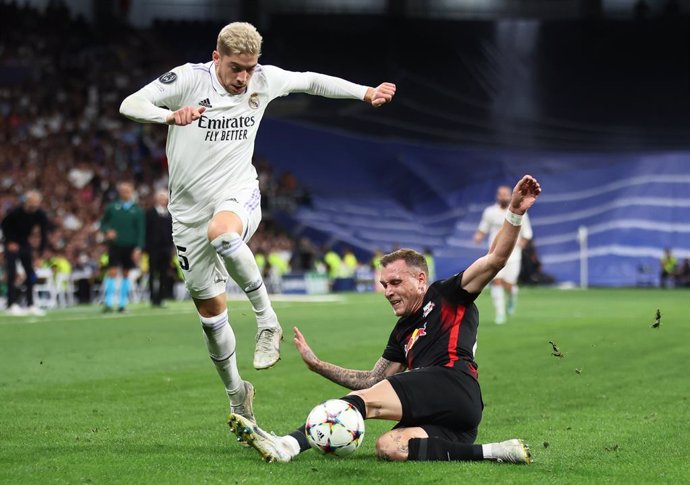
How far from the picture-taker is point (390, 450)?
22.6ft

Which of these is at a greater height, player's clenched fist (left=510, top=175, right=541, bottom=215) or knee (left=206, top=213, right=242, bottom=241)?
player's clenched fist (left=510, top=175, right=541, bottom=215)

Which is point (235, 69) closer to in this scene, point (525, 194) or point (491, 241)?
point (525, 194)

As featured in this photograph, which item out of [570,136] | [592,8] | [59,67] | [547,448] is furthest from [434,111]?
[547,448]

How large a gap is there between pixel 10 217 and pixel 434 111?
3071cm

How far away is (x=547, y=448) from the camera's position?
301 inches

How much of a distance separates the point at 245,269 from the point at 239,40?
1.51 metres

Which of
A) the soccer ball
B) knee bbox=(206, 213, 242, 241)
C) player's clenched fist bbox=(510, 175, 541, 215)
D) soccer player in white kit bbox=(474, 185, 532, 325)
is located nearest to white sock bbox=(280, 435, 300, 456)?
the soccer ball

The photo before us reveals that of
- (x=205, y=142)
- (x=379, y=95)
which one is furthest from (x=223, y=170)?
(x=379, y=95)

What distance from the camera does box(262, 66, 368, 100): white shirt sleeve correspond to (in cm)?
824

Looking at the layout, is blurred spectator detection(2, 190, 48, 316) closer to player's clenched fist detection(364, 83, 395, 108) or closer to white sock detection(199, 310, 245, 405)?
white sock detection(199, 310, 245, 405)

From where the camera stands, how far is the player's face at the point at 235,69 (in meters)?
7.68

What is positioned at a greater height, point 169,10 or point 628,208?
point 169,10

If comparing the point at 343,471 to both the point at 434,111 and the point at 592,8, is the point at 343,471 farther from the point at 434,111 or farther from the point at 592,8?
the point at 592,8

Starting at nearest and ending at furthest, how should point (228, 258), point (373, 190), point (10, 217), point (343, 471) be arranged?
point (343, 471) < point (228, 258) < point (10, 217) < point (373, 190)
